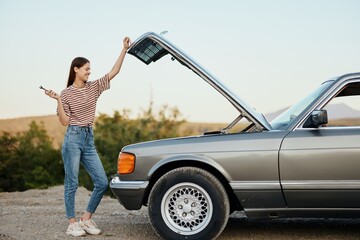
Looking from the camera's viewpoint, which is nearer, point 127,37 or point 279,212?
point 279,212

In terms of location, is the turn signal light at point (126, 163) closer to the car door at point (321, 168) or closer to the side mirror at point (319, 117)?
the car door at point (321, 168)

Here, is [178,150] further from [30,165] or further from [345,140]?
[30,165]

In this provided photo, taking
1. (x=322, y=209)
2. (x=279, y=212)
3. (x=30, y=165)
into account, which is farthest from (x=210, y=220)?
(x=30, y=165)

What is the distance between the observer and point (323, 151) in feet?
19.1

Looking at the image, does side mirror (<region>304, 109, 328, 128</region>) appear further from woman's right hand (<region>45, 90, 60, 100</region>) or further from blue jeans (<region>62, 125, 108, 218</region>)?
woman's right hand (<region>45, 90, 60, 100</region>)

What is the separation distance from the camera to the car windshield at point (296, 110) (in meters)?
6.23

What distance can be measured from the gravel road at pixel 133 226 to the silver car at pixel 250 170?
685mm

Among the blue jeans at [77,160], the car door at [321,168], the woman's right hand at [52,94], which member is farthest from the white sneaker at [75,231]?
the car door at [321,168]

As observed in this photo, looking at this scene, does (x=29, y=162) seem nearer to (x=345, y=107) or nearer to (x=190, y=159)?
(x=190, y=159)

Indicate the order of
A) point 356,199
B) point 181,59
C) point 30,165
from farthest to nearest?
point 30,165, point 181,59, point 356,199

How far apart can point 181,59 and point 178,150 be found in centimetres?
104

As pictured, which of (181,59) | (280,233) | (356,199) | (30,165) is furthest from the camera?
(30,165)

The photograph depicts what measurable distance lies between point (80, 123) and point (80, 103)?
0.24 meters

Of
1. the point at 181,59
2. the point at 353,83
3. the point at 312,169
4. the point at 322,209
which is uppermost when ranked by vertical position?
the point at 181,59
